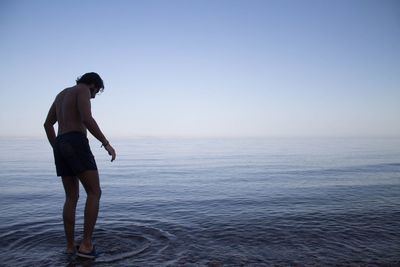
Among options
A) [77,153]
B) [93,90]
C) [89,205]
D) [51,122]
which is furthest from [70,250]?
[93,90]

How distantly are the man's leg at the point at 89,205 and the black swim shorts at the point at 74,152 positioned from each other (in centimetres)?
10

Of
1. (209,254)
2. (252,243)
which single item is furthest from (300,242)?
(209,254)

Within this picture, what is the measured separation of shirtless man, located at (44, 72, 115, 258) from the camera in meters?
3.94

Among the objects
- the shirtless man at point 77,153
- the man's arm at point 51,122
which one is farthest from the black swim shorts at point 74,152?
the man's arm at point 51,122

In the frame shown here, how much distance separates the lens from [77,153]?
3953 mm

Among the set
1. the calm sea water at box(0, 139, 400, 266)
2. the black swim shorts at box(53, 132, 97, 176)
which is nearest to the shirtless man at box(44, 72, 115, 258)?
the black swim shorts at box(53, 132, 97, 176)

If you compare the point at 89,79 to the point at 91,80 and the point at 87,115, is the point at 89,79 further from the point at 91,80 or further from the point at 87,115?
the point at 87,115

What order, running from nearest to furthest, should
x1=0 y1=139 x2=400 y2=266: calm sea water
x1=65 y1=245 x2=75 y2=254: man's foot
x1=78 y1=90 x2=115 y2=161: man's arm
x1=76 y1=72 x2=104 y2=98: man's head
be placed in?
x1=78 y1=90 x2=115 y2=161: man's arm < x1=0 y1=139 x2=400 y2=266: calm sea water < x1=65 y1=245 x2=75 y2=254: man's foot < x1=76 y1=72 x2=104 y2=98: man's head

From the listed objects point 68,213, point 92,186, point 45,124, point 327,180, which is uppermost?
point 45,124

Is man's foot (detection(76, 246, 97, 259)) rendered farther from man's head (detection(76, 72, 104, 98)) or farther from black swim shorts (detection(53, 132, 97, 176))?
man's head (detection(76, 72, 104, 98))

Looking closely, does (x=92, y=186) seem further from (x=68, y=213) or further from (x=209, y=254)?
(x=209, y=254)

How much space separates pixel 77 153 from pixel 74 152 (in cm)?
4

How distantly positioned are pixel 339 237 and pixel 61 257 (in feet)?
13.8

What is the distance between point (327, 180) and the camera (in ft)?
41.1
